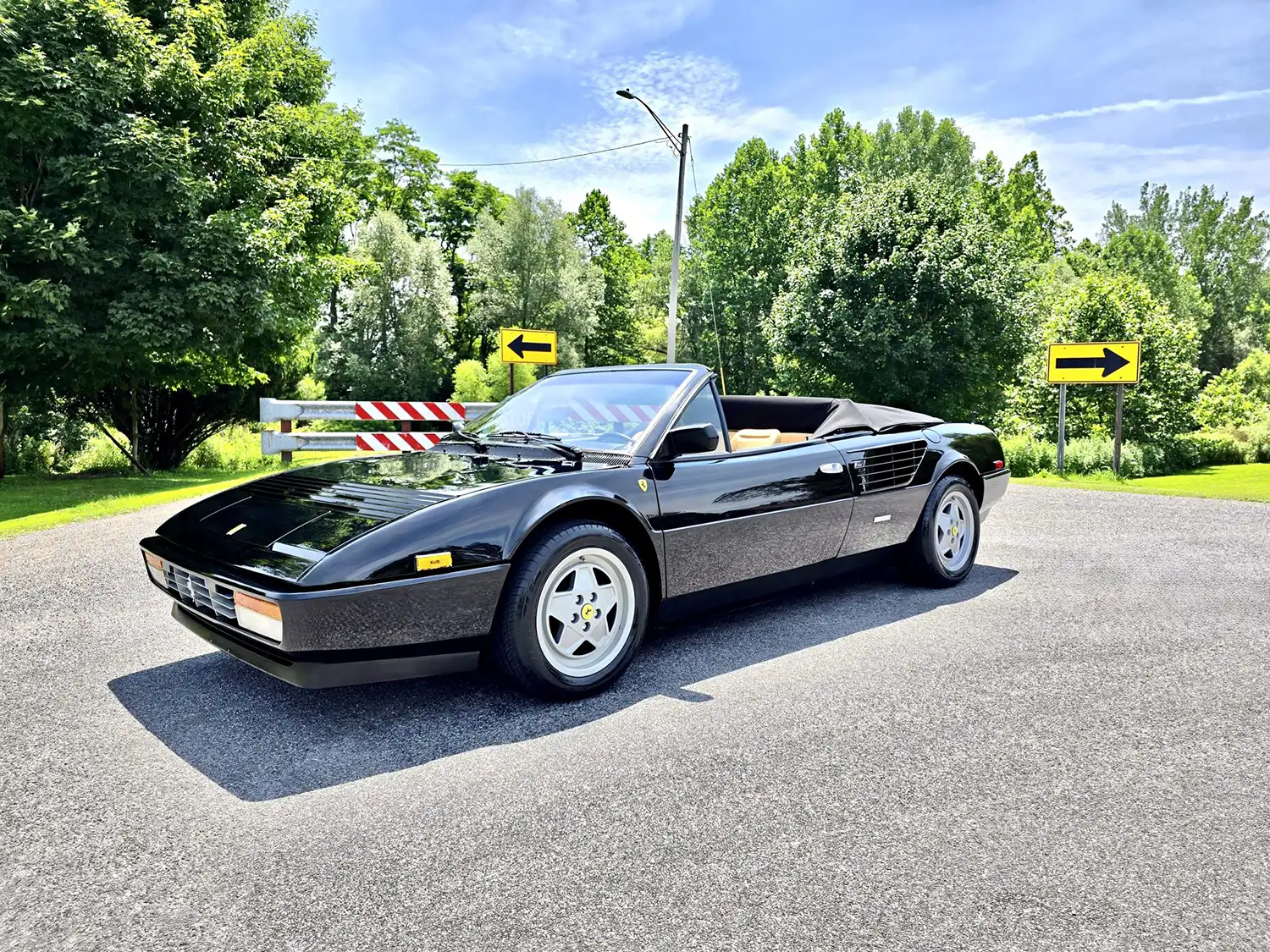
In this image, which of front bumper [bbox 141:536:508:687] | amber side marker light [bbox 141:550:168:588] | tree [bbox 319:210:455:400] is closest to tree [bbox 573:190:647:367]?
tree [bbox 319:210:455:400]

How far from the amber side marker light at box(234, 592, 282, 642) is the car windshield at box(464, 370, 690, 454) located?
1576 mm

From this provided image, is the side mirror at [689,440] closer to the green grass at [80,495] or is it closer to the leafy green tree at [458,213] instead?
the green grass at [80,495]

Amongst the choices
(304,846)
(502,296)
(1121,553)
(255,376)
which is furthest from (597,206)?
(304,846)

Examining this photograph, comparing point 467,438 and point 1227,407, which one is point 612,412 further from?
point 1227,407

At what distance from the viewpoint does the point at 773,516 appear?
4.01 metres

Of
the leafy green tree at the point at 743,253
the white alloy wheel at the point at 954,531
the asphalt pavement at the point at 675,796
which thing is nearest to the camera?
the asphalt pavement at the point at 675,796

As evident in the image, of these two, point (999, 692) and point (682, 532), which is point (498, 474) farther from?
point (999, 692)

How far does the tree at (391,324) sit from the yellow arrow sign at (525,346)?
25.2m

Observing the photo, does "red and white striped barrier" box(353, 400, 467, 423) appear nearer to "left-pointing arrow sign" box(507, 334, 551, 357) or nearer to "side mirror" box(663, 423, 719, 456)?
"left-pointing arrow sign" box(507, 334, 551, 357)

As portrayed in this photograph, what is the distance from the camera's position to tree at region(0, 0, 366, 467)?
31.4 feet

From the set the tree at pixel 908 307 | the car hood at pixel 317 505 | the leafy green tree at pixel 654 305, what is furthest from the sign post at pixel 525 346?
the leafy green tree at pixel 654 305

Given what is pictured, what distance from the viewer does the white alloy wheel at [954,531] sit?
5.09m

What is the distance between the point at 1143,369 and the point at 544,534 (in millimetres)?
21291

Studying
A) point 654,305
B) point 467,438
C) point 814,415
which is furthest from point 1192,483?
point 654,305
